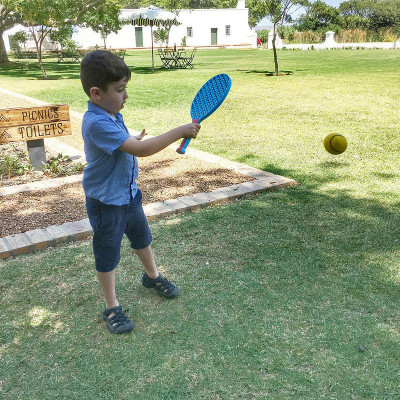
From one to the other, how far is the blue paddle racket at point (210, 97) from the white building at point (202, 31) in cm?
5001

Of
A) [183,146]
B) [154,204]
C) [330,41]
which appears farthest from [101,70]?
[330,41]

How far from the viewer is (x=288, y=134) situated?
727 centimetres

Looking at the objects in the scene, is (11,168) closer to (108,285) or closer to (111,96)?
(108,285)

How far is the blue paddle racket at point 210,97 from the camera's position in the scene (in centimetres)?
250

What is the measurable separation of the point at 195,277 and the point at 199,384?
1.04m

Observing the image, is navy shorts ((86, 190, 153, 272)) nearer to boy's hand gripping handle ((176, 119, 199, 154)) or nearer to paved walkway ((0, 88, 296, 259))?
boy's hand gripping handle ((176, 119, 199, 154))

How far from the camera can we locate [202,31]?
174ft

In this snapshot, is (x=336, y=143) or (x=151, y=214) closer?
(x=151, y=214)

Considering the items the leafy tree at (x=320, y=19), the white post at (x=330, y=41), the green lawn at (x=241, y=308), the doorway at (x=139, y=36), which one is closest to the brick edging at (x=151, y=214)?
the green lawn at (x=241, y=308)

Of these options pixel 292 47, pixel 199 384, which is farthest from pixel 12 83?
pixel 292 47

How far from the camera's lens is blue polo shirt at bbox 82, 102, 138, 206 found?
2182 millimetres

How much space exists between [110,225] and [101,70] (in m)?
0.81

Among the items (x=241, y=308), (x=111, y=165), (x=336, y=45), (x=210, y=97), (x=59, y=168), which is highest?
(x=336, y=45)

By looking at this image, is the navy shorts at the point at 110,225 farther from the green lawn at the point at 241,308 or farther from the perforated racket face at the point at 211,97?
the perforated racket face at the point at 211,97
